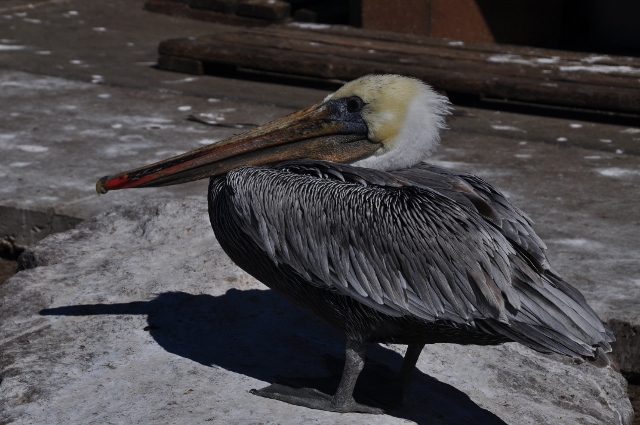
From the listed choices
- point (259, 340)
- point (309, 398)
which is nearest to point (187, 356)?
point (259, 340)

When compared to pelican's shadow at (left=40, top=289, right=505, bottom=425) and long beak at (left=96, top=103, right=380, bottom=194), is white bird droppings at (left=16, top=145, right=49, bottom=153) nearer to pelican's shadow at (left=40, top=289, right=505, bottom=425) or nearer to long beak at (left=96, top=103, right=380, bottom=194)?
pelican's shadow at (left=40, top=289, right=505, bottom=425)

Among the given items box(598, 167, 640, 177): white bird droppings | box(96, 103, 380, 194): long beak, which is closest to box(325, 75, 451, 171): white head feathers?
box(96, 103, 380, 194): long beak

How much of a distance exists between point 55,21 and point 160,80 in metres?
2.28

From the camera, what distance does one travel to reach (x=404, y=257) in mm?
2771

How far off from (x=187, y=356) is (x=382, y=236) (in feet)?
2.96

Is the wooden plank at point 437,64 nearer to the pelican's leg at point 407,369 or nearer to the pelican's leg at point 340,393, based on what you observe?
the pelican's leg at point 407,369

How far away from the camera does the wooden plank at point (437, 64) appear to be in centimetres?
629

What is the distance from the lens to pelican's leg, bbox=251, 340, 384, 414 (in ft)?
9.50

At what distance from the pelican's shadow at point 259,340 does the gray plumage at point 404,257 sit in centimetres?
33

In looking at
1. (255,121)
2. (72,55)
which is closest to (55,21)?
(72,55)

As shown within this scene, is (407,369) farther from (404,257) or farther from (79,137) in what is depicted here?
(79,137)

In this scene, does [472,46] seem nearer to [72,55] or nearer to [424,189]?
[72,55]

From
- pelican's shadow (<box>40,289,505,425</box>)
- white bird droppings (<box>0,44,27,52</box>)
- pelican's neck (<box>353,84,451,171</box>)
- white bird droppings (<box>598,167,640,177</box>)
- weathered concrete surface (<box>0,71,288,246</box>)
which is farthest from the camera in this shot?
white bird droppings (<box>0,44,27,52</box>)

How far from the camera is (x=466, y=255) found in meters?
2.72
